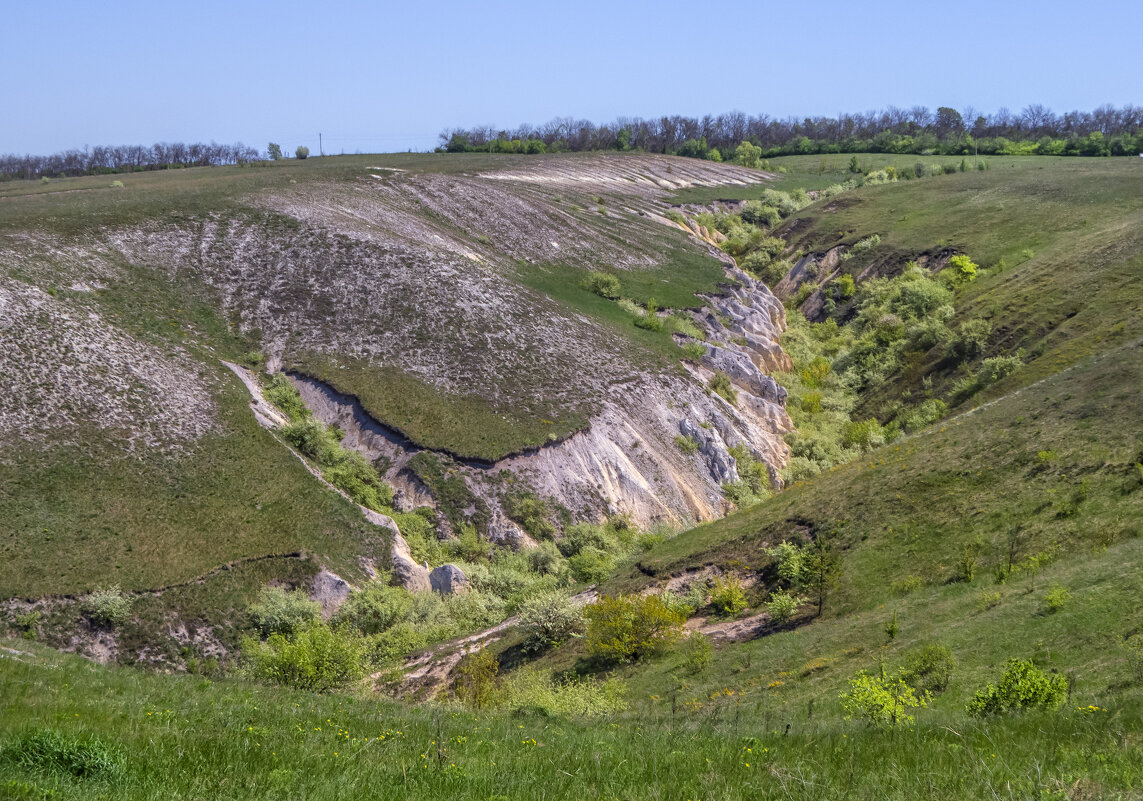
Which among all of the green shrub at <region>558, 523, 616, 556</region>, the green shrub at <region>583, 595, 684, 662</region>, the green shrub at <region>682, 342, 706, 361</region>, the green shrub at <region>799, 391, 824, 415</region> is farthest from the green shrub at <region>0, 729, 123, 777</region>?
the green shrub at <region>799, 391, 824, 415</region>

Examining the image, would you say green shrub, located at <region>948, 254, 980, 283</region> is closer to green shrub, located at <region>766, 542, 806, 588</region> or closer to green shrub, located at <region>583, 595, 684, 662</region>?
green shrub, located at <region>766, 542, 806, 588</region>

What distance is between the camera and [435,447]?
4656 centimetres

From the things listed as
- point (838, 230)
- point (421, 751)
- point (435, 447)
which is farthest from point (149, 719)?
point (838, 230)

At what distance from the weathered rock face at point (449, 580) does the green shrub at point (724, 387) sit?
30700 millimetres

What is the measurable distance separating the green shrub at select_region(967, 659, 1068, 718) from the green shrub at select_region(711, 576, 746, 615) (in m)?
18.5

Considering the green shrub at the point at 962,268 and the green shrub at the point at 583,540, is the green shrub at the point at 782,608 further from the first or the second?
the green shrub at the point at 962,268

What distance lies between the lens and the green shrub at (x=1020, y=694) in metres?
11.5

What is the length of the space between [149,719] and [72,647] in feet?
76.5

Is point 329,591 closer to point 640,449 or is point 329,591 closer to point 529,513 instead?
point 529,513

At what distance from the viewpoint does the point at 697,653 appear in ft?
86.9

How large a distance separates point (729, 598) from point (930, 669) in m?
12.9

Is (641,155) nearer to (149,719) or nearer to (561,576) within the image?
(561,576)

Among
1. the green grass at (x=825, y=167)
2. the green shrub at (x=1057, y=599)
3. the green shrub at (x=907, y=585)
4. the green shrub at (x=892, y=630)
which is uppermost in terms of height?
the green grass at (x=825, y=167)

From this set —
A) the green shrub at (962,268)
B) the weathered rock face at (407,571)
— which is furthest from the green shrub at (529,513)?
the green shrub at (962,268)
